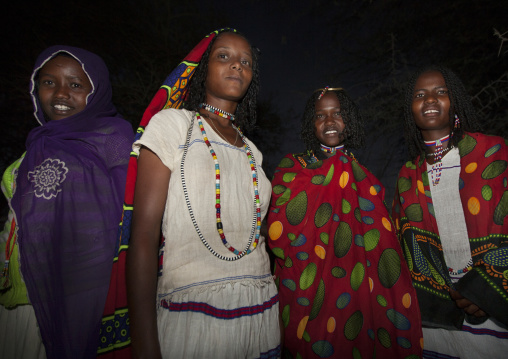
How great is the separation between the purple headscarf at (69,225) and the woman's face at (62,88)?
0.16 metres

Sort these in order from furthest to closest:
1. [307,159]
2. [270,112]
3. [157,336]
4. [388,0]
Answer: [270,112], [388,0], [307,159], [157,336]

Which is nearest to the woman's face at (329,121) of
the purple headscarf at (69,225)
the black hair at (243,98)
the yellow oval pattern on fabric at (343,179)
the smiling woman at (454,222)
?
the yellow oval pattern on fabric at (343,179)

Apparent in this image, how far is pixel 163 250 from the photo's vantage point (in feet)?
4.57

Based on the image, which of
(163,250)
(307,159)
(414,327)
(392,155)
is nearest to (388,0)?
(392,155)

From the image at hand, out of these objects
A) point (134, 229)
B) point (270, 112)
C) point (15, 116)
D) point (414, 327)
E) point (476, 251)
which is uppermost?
point (270, 112)

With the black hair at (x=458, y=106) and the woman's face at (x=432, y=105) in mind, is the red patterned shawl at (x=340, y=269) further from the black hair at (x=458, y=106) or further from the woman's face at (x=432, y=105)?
the black hair at (x=458, y=106)

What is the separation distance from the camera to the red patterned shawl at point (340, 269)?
1.93m

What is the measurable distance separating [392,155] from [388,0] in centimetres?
253

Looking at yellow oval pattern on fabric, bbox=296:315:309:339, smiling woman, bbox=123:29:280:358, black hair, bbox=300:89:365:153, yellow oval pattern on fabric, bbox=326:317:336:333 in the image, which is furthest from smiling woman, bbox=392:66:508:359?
smiling woman, bbox=123:29:280:358

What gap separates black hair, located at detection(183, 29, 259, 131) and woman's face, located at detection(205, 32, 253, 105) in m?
0.07

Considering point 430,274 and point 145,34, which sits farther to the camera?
point 145,34

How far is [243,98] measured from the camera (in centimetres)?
210

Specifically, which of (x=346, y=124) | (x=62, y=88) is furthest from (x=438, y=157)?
(x=62, y=88)

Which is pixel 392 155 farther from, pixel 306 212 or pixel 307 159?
pixel 306 212
